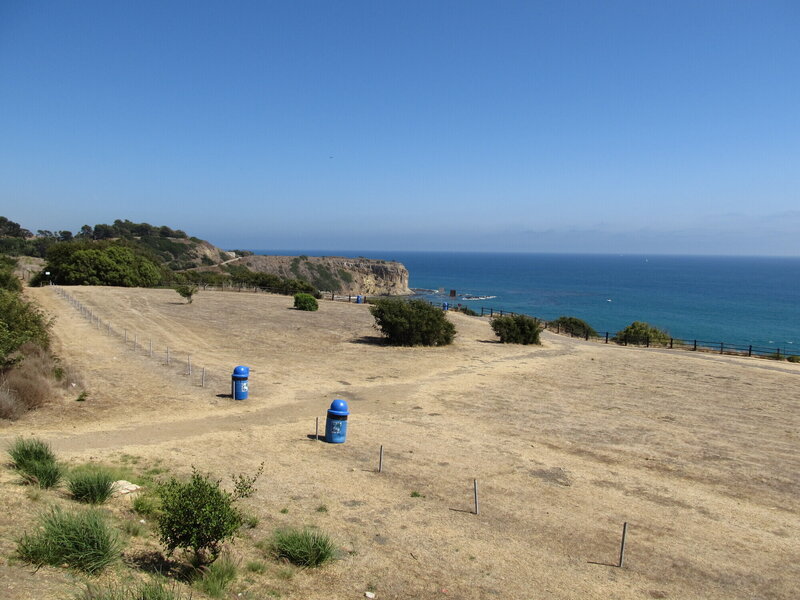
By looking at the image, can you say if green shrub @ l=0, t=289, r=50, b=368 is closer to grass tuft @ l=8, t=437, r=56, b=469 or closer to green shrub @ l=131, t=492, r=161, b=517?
grass tuft @ l=8, t=437, r=56, b=469

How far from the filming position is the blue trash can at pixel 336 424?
13.1m

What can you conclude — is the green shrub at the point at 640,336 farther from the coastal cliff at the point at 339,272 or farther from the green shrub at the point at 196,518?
the coastal cliff at the point at 339,272

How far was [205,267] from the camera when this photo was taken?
107375 mm

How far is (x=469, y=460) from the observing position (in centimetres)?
1227

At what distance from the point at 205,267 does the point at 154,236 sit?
28.0m

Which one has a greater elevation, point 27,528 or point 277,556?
point 27,528

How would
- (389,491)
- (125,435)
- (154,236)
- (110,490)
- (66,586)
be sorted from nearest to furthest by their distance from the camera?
(66,586), (110,490), (389,491), (125,435), (154,236)

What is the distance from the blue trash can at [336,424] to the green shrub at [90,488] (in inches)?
209

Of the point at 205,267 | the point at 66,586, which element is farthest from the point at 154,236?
the point at 66,586

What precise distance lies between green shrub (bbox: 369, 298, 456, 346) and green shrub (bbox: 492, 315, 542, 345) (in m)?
3.70

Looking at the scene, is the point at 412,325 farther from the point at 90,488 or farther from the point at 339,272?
the point at 339,272

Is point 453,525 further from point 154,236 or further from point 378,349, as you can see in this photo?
point 154,236

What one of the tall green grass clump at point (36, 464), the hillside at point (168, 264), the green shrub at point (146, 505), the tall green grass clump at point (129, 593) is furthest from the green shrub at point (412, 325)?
the hillside at point (168, 264)

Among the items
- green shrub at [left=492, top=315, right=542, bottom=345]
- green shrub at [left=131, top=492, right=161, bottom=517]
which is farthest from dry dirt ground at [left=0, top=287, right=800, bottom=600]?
green shrub at [left=492, top=315, right=542, bottom=345]
